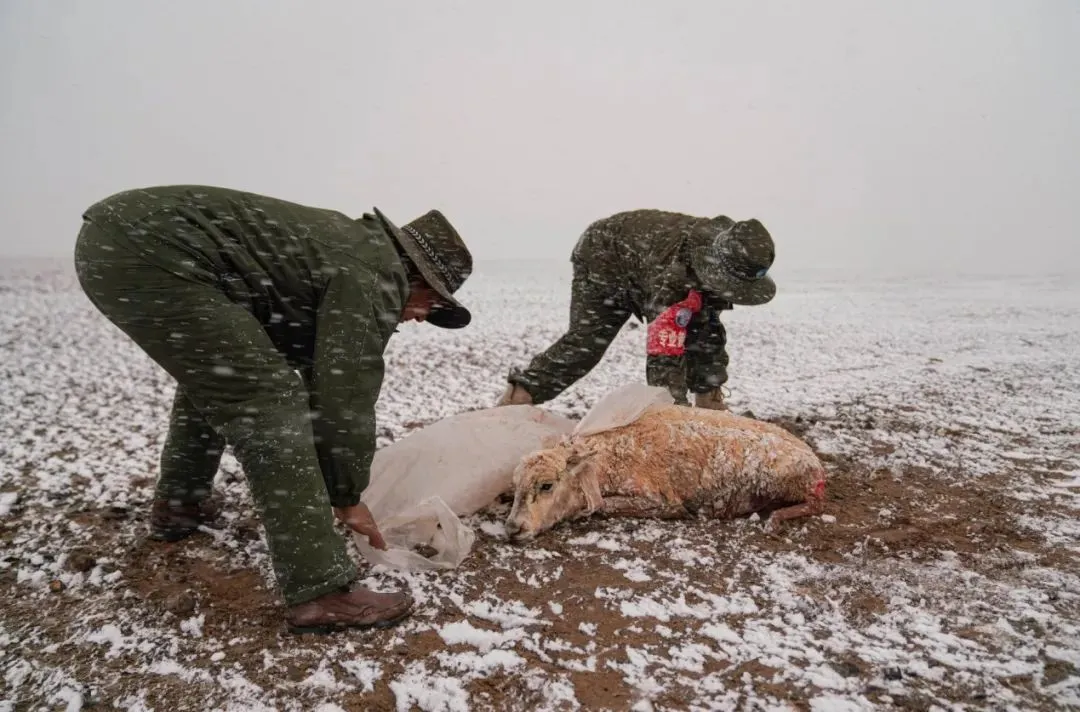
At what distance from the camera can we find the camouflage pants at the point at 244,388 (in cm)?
261

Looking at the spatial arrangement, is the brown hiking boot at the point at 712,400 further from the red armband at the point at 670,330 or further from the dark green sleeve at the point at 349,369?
the dark green sleeve at the point at 349,369

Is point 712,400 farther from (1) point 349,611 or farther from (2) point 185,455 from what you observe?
(2) point 185,455

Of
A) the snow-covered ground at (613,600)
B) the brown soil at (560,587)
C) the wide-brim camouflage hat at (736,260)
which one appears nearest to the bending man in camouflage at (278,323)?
the brown soil at (560,587)

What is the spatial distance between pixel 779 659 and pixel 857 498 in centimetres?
214

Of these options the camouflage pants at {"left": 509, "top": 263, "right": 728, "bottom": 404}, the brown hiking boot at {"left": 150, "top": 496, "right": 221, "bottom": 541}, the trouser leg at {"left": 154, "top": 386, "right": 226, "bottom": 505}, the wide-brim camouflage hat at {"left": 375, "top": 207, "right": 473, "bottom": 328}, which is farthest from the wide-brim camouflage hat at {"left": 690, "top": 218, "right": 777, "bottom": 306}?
the brown hiking boot at {"left": 150, "top": 496, "right": 221, "bottom": 541}

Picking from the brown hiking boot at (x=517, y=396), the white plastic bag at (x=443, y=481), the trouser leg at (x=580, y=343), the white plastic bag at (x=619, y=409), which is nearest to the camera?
the white plastic bag at (x=443, y=481)

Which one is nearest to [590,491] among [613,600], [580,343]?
[613,600]

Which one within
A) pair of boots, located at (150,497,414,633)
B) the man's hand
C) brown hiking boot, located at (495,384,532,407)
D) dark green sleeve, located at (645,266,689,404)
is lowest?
Result: pair of boots, located at (150,497,414,633)

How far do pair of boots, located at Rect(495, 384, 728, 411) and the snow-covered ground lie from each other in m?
0.86

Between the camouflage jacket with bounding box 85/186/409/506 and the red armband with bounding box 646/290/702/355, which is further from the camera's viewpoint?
the red armband with bounding box 646/290/702/355

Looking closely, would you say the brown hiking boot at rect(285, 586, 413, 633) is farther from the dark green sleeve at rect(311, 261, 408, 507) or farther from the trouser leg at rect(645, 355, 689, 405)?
the trouser leg at rect(645, 355, 689, 405)

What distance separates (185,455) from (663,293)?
3258 mm

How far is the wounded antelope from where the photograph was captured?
3.88 m

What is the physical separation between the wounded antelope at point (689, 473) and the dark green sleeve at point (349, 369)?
1.23 meters
